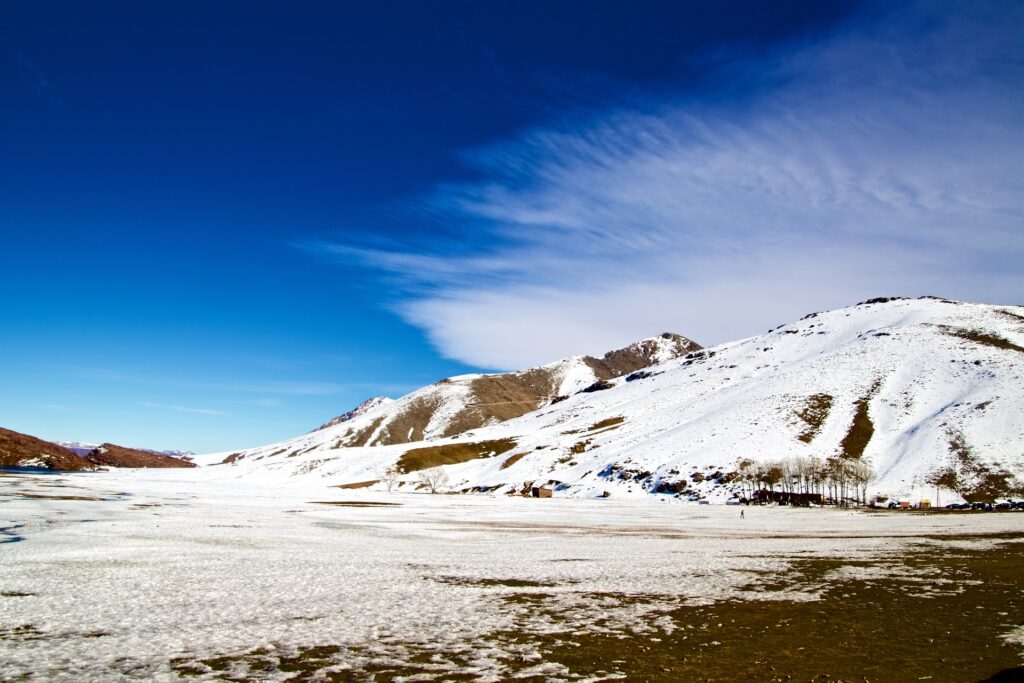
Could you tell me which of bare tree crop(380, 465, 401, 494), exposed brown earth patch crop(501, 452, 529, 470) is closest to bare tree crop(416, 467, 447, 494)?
bare tree crop(380, 465, 401, 494)

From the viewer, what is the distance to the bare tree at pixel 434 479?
484ft

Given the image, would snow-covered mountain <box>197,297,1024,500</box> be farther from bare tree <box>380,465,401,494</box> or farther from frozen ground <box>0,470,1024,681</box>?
frozen ground <box>0,470,1024,681</box>

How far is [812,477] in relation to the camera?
104 metres

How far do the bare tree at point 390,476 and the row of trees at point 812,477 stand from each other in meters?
87.5

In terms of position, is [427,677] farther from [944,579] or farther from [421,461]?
[421,461]

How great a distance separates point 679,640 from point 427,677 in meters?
6.72

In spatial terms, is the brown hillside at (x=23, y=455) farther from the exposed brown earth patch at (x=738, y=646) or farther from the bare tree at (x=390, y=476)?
the exposed brown earth patch at (x=738, y=646)

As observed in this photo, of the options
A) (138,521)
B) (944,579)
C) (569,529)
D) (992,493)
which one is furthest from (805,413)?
(138,521)

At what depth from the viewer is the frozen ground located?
555 inches

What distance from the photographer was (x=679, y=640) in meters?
15.2

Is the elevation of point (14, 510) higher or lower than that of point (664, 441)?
lower

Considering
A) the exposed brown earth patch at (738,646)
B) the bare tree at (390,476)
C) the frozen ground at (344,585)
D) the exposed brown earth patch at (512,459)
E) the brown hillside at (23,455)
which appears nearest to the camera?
the exposed brown earth patch at (738,646)

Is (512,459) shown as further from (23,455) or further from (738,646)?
(23,455)

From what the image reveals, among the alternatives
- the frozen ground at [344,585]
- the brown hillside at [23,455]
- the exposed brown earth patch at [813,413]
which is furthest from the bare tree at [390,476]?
the frozen ground at [344,585]
